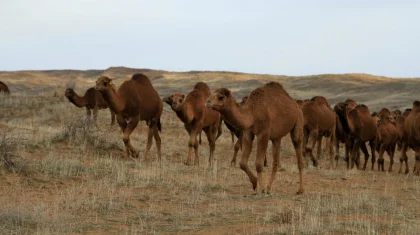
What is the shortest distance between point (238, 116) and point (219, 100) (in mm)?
523

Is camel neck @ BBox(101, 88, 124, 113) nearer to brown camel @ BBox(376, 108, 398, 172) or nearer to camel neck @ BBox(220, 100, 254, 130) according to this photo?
camel neck @ BBox(220, 100, 254, 130)

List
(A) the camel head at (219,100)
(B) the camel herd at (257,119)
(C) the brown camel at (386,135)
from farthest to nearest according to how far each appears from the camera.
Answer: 1. (C) the brown camel at (386,135)
2. (B) the camel herd at (257,119)
3. (A) the camel head at (219,100)

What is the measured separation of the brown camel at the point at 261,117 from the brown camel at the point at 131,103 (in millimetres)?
4562

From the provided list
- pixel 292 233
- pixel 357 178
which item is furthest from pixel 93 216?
pixel 357 178

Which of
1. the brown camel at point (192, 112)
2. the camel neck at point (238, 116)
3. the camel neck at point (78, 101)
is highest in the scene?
→ the camel neck at point (238, 116)

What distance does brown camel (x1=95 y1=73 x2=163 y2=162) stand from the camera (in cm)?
1540

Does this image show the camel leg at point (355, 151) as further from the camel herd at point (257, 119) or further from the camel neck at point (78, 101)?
the camel neck at point (78, 101)

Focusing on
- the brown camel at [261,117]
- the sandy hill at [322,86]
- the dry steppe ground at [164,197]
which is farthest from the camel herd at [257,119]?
the sandy hill at [322,86]

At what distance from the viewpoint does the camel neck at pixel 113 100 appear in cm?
1534

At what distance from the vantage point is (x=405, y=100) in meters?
52.5

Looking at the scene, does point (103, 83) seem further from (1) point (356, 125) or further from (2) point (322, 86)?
(2) point (322, 86)

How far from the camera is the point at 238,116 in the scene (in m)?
11.1

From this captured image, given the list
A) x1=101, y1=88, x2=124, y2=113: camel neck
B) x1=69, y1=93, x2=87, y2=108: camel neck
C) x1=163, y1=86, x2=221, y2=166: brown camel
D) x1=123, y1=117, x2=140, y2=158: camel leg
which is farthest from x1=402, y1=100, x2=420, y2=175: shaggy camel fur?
x1=69, y1=93, x2=87, y2=108: camel neck

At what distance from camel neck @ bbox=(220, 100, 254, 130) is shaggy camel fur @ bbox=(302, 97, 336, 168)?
7.48 metres
